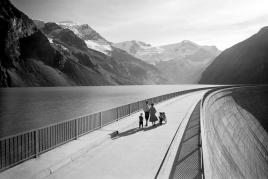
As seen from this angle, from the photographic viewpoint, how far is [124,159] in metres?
10.8

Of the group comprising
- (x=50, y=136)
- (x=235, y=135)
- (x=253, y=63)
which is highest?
(x=253, y=63)

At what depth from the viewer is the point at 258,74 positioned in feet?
557

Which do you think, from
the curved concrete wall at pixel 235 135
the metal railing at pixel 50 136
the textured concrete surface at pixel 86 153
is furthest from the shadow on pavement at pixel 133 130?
the curved concrete wall at pixel 235 135

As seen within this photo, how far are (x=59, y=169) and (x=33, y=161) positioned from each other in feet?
4.85

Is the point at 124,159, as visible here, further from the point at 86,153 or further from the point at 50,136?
the point at 50,136

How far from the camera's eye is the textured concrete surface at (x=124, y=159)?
9297mm

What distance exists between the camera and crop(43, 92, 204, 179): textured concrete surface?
930cm

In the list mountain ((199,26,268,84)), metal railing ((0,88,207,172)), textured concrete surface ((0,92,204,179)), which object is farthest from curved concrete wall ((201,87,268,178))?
mountain ((199,26,268,84))

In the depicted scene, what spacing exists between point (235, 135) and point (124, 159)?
27.0 meters

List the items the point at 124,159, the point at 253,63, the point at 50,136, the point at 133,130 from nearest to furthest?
the point at 124,159 → the point at 50,136 → the point at 133,130 → the point at 253,63

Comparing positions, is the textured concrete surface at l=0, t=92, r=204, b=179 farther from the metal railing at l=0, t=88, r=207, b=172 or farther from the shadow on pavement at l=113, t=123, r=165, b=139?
the metal railing at l=0, t=88, r=207, b=172

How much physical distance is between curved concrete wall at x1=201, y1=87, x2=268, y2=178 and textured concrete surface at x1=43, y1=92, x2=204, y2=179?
85.2 inches

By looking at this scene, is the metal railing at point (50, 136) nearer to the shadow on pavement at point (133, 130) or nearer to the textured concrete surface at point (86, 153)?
the textured concrete surface at point (86, 153)

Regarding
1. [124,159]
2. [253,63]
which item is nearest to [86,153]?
[124,159]
